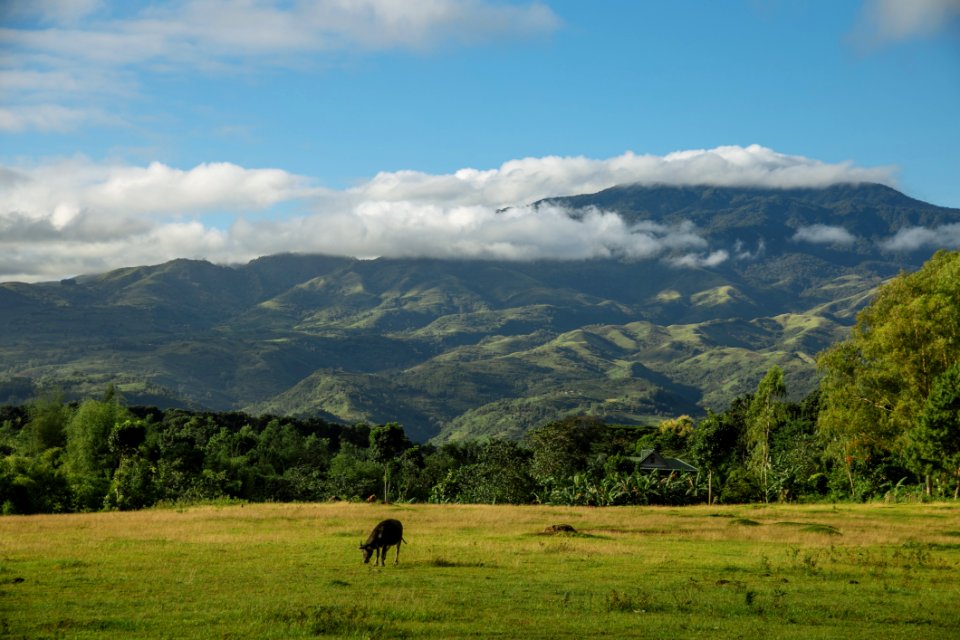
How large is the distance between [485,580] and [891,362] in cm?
4820

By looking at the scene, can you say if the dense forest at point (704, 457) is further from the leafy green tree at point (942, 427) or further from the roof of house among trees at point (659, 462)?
the roof of house among trees at point (659, 462)

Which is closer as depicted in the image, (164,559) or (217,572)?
(217,572)

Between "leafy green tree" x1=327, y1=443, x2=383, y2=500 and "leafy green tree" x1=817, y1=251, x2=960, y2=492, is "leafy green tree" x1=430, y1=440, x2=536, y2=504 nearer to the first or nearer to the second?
"leafy green tree" x1=327, y1=443, x2=383, y2=500

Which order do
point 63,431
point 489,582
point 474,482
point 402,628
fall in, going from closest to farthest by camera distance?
point 402,628 → point 489,582 → point 474,482 → point 63,431

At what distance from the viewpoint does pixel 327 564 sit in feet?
102

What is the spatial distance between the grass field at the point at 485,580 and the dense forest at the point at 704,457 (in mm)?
18590

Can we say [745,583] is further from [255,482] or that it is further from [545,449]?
[255,482]

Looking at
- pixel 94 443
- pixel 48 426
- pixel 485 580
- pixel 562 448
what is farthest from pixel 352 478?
pixel 485 580

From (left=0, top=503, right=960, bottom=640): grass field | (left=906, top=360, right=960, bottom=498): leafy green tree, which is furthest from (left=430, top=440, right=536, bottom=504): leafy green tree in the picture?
(left=906, top=360, right=960, bottom=498): leafy green tree

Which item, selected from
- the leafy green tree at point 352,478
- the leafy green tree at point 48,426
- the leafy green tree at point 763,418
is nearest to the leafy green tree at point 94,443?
the leafy green tree at point 48,426

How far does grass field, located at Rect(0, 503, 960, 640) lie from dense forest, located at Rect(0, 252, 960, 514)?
18.6 metres

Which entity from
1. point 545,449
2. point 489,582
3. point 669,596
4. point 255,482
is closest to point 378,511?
point 489,582

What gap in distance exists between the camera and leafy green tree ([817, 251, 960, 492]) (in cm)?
6284

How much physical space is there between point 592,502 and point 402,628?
181 feet
